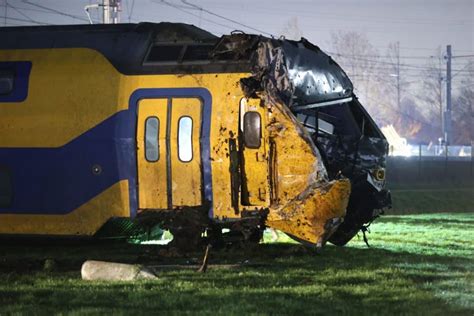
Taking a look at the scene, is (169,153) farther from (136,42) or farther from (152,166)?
(136,42)

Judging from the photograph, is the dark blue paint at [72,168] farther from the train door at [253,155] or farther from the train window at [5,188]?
the train door at [253,155]

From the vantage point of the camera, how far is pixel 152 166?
51.8ft

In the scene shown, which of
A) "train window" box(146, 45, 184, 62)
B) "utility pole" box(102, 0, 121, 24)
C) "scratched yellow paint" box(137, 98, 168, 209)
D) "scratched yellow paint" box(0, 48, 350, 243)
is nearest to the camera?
"scratched yellow paint" box(0, 48, 350, 243)

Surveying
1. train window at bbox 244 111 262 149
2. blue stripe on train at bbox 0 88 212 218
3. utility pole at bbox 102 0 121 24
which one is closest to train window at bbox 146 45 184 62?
blue stripe on train at bbox 0 88 212 218

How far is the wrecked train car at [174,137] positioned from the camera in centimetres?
1522

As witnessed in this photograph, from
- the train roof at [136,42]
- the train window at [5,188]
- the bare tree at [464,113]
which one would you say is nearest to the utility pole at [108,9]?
the train roof at [136,42]

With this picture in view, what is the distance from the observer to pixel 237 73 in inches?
610

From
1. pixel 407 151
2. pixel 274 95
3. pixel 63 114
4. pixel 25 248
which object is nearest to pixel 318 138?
pixel 274 95

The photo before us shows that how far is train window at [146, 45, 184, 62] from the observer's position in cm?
1609

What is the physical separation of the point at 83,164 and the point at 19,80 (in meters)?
1.90

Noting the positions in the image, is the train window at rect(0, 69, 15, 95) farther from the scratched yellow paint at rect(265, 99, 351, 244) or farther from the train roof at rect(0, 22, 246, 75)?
the scratched yellow paint at rect(265, 99, 351, 244)

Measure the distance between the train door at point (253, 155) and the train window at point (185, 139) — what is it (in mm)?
812

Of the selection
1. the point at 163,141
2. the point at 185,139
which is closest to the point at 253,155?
the point at 185,139

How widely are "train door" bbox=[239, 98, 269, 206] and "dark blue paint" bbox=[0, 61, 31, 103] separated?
153 inches
